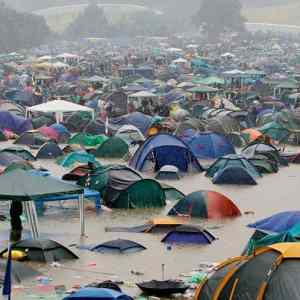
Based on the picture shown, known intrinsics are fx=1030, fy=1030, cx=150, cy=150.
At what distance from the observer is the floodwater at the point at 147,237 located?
15281mm

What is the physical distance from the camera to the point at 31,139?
3203cm

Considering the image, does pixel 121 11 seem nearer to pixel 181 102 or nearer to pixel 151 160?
pixel 181 102

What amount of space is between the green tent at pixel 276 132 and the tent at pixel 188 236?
16.3 m

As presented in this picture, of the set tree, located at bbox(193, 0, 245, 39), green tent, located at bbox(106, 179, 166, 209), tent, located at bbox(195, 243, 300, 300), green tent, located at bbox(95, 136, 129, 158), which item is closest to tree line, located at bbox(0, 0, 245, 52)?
tree, located at bbox(193, 0, 245, 39)

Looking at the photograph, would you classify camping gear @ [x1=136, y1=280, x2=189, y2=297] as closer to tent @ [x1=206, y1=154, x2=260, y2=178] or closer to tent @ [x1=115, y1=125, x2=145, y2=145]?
tent @ [x1=206, y1=154, x2=260, y2=178]

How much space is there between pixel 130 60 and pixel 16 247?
61991 millimetres

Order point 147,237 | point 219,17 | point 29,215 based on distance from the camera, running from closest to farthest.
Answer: point 29,215 → point 147,237 → point 219,17

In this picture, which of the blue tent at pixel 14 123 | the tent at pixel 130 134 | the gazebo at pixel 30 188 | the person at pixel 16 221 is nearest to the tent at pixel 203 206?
the gazebo at pixel 30 188

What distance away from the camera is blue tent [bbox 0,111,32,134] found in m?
35.2

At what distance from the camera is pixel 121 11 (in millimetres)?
185750

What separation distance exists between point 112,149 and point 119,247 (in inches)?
512

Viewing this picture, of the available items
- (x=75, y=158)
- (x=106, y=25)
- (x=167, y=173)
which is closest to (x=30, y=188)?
(x=167, y=173)

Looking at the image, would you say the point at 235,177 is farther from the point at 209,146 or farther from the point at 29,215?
the point at 29,215

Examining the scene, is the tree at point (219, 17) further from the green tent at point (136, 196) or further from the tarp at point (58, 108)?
the green tent at point (136, 196)
